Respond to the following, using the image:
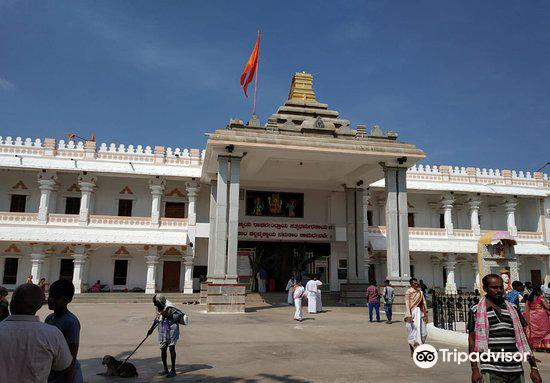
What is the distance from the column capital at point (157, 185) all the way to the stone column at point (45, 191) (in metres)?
5.32

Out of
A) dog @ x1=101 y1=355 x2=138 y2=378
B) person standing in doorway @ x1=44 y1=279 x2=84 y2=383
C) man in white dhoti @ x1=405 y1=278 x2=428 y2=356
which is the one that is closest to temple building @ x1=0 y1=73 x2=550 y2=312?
man in white dhoti @ x1=405 y1=278 x2=428 y2=356

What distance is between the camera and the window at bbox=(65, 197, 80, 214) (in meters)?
25.0

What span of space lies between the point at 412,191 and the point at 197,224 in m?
14.2

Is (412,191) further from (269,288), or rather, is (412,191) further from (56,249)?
(56,249)

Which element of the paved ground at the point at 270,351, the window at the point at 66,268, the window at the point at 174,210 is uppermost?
the window at the point at 174,210

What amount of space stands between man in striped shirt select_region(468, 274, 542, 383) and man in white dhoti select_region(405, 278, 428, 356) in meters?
4.60

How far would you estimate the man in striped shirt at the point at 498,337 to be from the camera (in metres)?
3.56

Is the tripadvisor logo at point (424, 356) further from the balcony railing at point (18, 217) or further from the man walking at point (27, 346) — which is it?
the balcony railing at point (18, 217)

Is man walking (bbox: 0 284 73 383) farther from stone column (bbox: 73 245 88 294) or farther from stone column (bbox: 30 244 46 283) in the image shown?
stone column (bbox: 30 244 46 283)

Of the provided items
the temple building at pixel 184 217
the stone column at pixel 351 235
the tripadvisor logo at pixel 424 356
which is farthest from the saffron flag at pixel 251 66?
the tripadvisor logo at pixel 424 356

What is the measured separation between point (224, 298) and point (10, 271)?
1546 cm

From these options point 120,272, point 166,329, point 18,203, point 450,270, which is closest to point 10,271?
point 18,203

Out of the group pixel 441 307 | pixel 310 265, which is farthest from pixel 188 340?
pixel 310 265

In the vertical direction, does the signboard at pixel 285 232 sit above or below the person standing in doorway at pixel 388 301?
above
